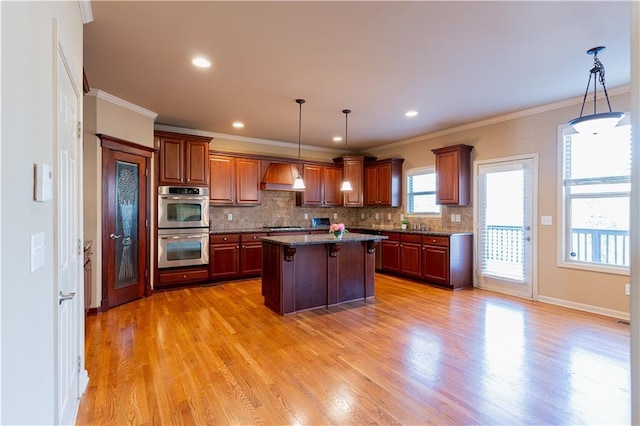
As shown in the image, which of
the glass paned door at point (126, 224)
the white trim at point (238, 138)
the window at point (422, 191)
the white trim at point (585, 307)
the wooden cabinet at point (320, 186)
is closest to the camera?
the white trim at point (585, 307)

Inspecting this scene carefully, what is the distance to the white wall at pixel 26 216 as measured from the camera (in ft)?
2.96

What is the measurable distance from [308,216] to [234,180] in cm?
198

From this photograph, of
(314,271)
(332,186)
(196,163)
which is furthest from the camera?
(332,186)

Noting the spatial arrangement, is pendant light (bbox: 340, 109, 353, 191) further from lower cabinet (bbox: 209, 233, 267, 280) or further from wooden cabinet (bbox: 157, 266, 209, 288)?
wooden cabinet (bbox: 157, 266, 209, 288)

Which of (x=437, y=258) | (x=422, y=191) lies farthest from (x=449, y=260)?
(x=422, y=191)

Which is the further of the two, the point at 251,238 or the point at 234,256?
the point at 251,238

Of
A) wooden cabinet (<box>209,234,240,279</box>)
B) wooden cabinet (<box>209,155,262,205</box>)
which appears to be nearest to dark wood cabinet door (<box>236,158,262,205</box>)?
wooden cabinet (<box>209,155,262,205</box>)

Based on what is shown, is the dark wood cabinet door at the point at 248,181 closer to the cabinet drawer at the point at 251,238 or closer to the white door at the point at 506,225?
the cabinet drawer at the point at 251,238

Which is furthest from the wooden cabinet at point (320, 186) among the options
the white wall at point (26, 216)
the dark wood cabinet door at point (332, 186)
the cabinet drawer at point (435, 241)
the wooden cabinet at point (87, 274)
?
the white wall at point (26, 216)

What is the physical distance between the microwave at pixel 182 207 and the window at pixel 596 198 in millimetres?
5320

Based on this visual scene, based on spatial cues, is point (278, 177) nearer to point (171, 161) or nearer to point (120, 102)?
point (171, 161)

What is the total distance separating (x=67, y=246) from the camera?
74.6 inches

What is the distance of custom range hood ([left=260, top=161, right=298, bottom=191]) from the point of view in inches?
247

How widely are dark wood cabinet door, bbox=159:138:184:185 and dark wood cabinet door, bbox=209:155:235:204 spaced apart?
608mm
